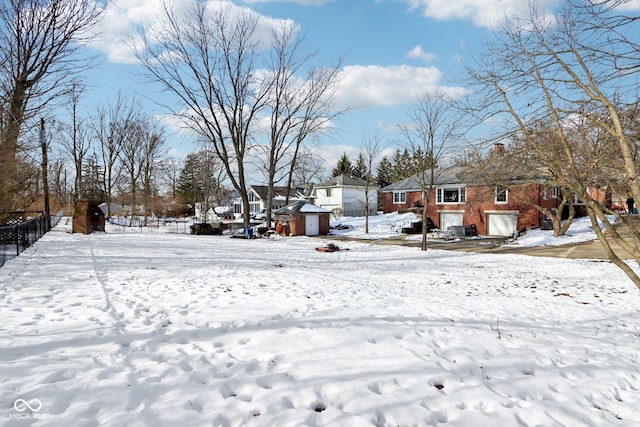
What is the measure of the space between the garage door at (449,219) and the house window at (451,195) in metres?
1.17

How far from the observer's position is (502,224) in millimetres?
31297

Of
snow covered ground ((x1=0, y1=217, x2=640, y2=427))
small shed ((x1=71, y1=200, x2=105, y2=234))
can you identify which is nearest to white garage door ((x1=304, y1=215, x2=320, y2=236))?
small shed ((x1=71, y1=200, x2=105, y2=234))

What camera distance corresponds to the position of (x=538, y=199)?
2975 centimetres

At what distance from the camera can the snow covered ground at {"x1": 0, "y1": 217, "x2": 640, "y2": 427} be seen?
327cm

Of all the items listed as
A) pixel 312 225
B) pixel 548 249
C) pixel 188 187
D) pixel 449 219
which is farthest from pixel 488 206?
pixel 188 187

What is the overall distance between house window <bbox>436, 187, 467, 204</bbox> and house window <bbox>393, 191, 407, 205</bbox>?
250 inches

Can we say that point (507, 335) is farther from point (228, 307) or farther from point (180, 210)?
point (180, 210)

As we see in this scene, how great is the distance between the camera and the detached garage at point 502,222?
30.7 m

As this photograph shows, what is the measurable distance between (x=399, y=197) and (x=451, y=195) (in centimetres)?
820

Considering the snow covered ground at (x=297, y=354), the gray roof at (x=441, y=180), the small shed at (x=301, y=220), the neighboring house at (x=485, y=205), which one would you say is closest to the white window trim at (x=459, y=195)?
the neighboring house at (x=485, y=205)

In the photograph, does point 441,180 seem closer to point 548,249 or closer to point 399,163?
point 548,249

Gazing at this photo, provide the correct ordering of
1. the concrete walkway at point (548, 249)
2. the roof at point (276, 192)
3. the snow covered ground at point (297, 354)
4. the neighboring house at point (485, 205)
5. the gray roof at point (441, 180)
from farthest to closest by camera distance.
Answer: the roof at point (276, 192) → the gray roof at point (441, 180) → the neighboring house at point (485, 205) → the concrete walkway at point (548, 249) → the snow covered ground at point (297, 354)

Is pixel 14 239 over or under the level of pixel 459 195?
under

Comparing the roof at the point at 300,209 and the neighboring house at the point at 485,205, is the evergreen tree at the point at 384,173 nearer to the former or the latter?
the neighboring house at the point at 485,205
